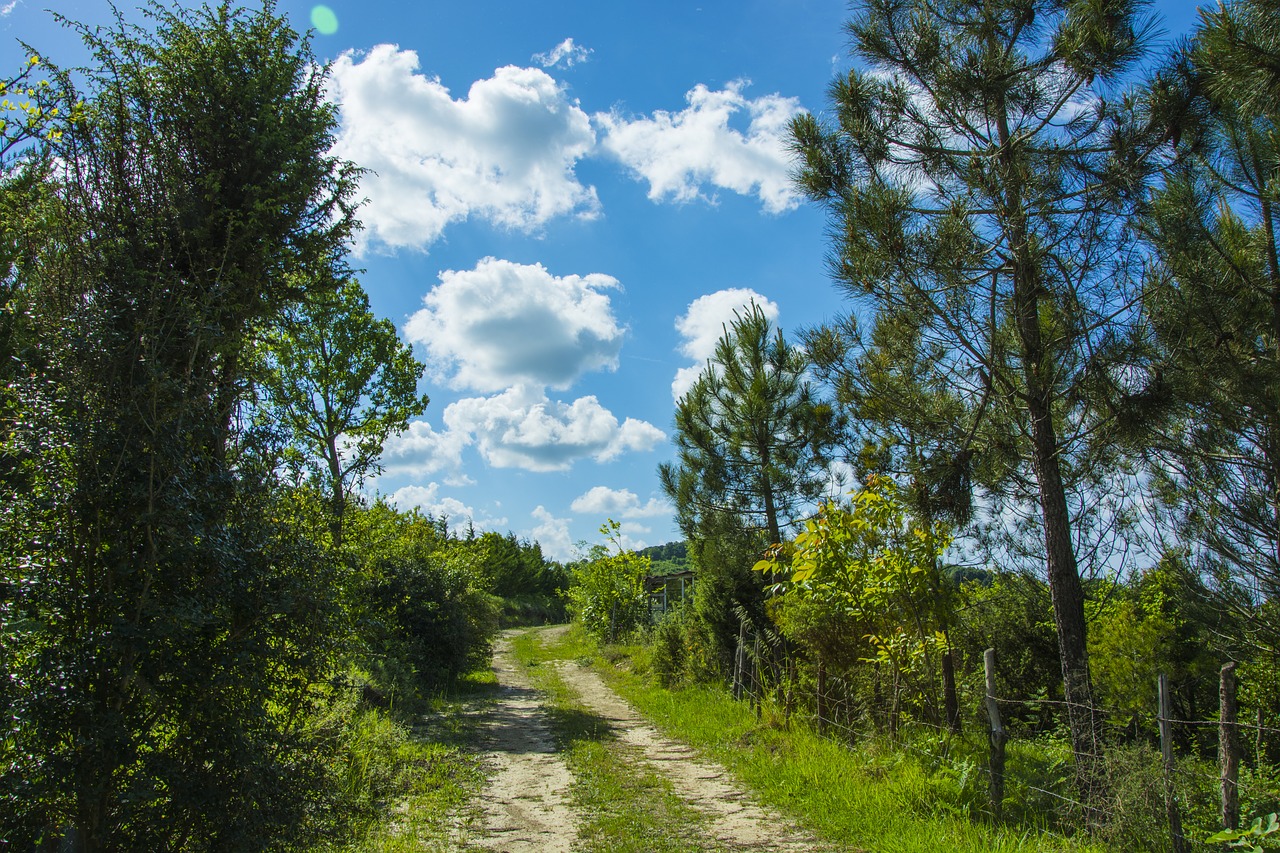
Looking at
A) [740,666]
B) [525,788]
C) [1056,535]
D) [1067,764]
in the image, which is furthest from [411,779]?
[1056,535]

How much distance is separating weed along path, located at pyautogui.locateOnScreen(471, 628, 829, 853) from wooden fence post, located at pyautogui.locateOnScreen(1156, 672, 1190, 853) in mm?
2267

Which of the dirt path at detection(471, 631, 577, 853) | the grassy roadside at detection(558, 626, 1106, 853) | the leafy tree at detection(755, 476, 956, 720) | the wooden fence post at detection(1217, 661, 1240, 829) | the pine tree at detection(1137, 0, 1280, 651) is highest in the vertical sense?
the pine tree at detection(1137, 0, 1280, 651)

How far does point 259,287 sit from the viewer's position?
5066 mm

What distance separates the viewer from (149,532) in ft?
12.0

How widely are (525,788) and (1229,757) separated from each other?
5929 mm

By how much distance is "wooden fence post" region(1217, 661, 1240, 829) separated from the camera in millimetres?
4402

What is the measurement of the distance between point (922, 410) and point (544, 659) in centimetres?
1941

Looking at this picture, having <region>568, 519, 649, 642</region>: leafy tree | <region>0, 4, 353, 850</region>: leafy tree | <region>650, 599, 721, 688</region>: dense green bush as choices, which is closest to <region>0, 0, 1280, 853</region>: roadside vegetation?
<region>0, 4, 353, 850</region>: leafy tree

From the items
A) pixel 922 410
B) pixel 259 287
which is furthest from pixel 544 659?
pixel 259 287

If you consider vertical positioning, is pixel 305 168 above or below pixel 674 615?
above

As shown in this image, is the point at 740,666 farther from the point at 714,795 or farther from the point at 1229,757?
the point at 1229,757

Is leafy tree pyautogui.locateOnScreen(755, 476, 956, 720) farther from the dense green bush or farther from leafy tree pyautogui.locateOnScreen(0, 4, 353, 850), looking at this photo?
the dense green bush

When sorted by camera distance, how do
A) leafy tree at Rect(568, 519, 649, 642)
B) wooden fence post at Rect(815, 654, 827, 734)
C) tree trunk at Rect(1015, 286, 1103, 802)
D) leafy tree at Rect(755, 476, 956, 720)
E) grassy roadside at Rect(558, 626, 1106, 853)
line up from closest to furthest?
grassy roadside at Rect(558, 626, 1106, 853) → tree trunk at Rect(1015, 286, 1103, 802) → leafy tree at Rect(755, 476, 956, 720) → wooden fence post at Rect(815, 654, 827, 734) → leafy tree at Rect(568, 519, 649, 642)

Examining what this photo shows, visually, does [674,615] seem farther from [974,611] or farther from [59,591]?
[59,591]
